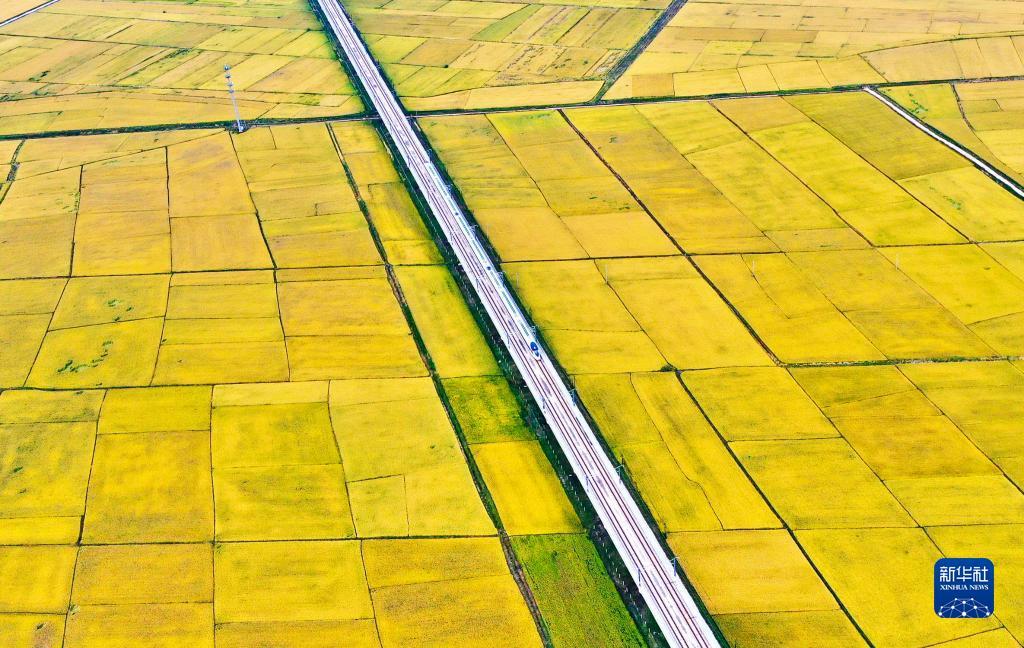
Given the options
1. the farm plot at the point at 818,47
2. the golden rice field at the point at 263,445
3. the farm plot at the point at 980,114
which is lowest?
the golden rice field at the point at 263,445

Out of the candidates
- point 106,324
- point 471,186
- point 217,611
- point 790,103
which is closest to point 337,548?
point 217,611

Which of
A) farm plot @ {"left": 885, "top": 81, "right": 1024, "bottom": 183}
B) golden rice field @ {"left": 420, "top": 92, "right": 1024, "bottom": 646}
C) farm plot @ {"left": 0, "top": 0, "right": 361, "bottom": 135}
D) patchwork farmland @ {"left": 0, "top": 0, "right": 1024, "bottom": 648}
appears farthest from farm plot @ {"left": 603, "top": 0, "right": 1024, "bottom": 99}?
farm plot @ {"left": 0, "top": 0, "right": 361, "bottom": 135}

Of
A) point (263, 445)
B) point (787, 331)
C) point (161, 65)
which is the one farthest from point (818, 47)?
point (263, 445)

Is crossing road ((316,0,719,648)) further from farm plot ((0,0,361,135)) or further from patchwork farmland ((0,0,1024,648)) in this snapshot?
farm plot ((0,0,361,135))

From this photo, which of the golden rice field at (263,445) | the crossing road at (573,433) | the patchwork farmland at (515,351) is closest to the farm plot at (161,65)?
the patchwork farmland at (515,351)

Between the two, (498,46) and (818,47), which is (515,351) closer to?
(498,46)

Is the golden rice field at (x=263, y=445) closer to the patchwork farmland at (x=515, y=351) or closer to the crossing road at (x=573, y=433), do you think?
the patchwork farmland at (x=515, y=351)
